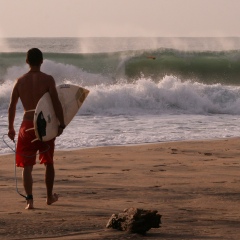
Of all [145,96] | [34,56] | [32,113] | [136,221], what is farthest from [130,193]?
[145,96]

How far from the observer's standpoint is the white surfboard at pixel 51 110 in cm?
603

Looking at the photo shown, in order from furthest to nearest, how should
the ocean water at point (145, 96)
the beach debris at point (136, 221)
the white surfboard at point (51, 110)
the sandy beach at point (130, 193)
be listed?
the ocean water at point (145, 96) < the white surfboard at point (51, 110) < the sandy beach at point (130, 193) < the beach debris at point (136, 221)

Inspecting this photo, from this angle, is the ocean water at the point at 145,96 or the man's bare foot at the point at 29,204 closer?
the man's bare foot at the point at 29,204

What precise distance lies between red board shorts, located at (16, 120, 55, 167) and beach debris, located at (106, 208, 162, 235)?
1275mm

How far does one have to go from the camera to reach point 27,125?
243 inches

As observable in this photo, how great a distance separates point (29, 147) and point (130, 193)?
1063 mm

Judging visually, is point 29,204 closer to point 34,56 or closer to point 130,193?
point 130,193

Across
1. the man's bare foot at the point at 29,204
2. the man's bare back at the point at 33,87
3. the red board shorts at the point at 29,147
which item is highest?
the man's bare back at the point at 33,87

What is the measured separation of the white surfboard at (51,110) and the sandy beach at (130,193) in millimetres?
613

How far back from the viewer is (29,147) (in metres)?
6.17

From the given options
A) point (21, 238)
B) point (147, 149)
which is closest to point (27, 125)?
point (21, 238)

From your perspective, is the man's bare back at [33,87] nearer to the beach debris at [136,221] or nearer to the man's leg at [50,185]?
the man's leg at [50,185]

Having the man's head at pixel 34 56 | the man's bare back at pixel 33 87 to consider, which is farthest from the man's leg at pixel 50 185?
the man's head at pixel 34 56

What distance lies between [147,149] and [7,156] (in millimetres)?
1870
